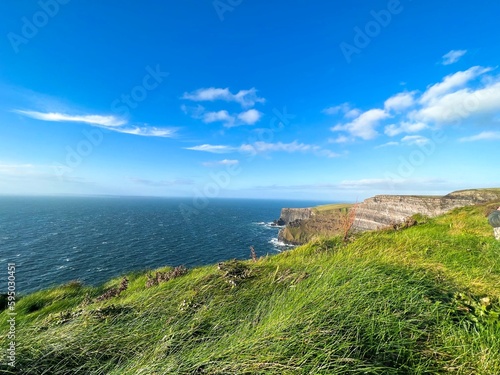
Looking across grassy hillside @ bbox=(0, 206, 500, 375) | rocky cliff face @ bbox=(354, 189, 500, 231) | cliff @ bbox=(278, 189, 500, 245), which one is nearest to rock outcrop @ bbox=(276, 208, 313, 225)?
cliff @ bbox=(278, 189, 500, 245)

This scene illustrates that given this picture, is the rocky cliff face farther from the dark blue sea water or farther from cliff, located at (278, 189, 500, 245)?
the dark blue sea water

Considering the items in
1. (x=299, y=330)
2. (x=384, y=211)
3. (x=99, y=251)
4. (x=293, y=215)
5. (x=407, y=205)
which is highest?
(x=299, y=330)

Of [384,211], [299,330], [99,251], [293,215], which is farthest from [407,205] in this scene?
[99,251]

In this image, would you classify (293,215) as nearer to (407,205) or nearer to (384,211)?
(384,211)

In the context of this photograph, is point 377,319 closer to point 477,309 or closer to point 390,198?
point 477,309

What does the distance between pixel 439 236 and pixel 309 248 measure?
5.11 metres

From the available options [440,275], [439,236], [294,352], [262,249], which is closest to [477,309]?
[440,275]

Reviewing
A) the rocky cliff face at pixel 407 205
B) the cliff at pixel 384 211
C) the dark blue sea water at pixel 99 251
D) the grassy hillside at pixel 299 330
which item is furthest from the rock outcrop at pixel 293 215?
the grassy hillside at pixel 299 330

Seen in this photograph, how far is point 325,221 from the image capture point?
83.6 m

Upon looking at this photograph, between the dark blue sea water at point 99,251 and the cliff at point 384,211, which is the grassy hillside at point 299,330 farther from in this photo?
the cliff at point 384,211

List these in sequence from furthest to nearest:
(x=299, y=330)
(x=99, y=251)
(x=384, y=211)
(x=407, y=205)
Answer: (x=384, y=211)
(x=407, y=205)
(x=99, y=251)
(x=299, y=330)

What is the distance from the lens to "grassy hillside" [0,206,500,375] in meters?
2.82

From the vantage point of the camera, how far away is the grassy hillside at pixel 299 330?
9.26 ft

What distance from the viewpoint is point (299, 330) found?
125 inches
